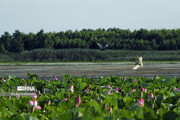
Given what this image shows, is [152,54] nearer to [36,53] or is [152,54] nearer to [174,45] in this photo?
[174,45]

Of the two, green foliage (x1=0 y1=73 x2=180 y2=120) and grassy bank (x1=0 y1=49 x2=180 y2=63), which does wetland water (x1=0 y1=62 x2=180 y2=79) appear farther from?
grassy bank (x1=0 y1=49 x2=180 y2=63)

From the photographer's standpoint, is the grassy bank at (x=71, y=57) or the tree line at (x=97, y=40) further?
the tree line at (x=97, y=40)

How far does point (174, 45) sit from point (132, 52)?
10.00 metres

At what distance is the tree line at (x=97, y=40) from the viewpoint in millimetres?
40188

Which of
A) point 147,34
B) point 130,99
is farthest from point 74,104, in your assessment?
point 147,34

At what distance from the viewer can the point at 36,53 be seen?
34.0m

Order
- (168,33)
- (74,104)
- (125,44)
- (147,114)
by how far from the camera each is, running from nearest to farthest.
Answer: (147,114)
(74,104)
(125,44)
(168,33)

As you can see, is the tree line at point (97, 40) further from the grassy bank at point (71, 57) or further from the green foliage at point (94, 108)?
the green foliage at point (94, 108)

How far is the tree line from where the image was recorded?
40.2m

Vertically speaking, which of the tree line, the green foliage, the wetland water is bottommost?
the wetland water

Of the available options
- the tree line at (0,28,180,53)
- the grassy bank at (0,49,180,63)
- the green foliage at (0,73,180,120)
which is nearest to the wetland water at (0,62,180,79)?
the green foliage at (0,73,180,120)

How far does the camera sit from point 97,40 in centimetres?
4325

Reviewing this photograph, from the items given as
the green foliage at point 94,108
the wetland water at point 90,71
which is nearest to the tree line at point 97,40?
the wetland water at point 90,71

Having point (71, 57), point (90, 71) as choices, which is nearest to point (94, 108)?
point (90, 71)
